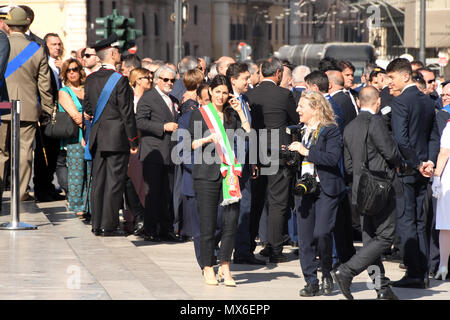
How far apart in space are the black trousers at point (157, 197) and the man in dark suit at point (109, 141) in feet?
1.08

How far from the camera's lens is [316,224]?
10102 millimetres

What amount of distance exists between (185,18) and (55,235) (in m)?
17.8

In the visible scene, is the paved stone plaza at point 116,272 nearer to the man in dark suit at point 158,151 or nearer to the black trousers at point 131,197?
the man in dark suit at point 158,151

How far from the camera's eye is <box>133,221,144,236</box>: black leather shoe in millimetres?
13452

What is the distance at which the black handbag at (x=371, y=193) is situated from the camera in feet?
31.4

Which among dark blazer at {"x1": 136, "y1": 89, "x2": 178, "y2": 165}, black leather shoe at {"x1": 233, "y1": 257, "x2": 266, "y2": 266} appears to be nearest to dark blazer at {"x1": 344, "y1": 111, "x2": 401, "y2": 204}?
black leather shoe at {"x1": 233, "y1": 257, "x2": 266, "y2": 266}

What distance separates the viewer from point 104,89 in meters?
12.6

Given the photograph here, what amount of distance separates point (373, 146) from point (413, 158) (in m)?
0.95

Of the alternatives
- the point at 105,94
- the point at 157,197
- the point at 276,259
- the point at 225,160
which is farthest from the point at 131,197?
the point at 225,160

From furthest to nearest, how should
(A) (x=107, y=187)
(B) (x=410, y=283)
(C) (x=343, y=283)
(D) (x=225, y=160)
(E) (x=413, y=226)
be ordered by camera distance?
(A) (x=107, y=187) → (E) (x=413, y=226) → (B) (x=410, y=283) → (D) (x=225, y=160) → (C) (x=343, y=283)

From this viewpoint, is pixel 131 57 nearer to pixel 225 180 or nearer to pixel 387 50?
pixel 225 180

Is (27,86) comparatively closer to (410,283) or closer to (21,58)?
(21,58)

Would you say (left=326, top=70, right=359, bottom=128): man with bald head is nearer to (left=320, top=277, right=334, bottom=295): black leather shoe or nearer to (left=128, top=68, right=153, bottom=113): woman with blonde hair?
(left=128, top=68, right=153, bottom=113): woman with blonde hair

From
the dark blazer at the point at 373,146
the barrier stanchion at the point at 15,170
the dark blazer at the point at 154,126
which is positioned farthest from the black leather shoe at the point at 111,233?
the dark blazer at the point at 373,146
